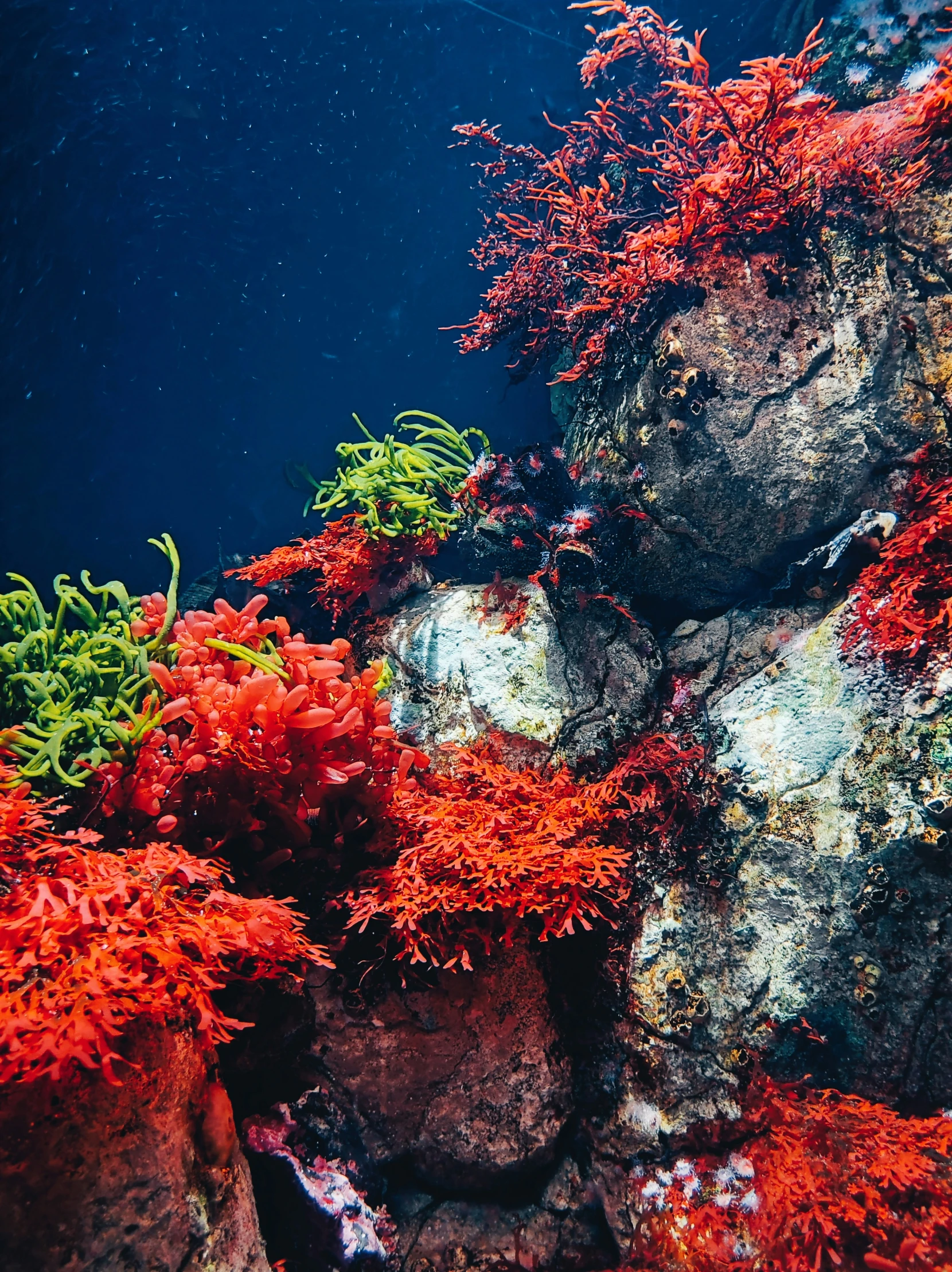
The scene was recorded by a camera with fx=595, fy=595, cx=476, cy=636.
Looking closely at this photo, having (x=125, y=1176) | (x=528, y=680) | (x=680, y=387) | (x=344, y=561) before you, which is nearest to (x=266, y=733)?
(x=125, y=1176)

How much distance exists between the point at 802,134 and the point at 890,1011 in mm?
4397

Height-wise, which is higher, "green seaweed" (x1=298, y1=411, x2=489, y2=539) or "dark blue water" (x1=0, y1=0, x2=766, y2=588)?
"dark blue water" (x1=0, y1=0, x2=766, y2=588)

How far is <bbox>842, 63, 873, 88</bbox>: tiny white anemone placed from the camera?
5883 mm

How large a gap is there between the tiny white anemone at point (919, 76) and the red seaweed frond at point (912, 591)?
389 centimetres

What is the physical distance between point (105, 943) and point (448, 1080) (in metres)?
1.66

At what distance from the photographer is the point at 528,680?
11.7ft

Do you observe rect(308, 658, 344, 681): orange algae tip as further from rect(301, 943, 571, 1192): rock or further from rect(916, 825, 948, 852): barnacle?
rect(916, 825, 948, 852): barnacle

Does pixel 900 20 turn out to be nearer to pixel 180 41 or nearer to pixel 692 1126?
pixel 692 1126

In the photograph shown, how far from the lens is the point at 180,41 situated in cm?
1111

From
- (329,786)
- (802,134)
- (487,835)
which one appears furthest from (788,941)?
(802,134)

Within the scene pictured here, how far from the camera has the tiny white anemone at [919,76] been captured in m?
4.45

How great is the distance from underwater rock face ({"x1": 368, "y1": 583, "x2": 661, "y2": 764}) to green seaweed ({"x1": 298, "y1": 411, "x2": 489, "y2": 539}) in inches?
29.1

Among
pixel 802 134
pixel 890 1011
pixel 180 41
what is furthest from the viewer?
pixel 180 41

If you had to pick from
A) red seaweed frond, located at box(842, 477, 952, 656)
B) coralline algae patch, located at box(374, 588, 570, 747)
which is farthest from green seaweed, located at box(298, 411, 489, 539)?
red seaweed frond, located at box(842, 477, 952, 656)
